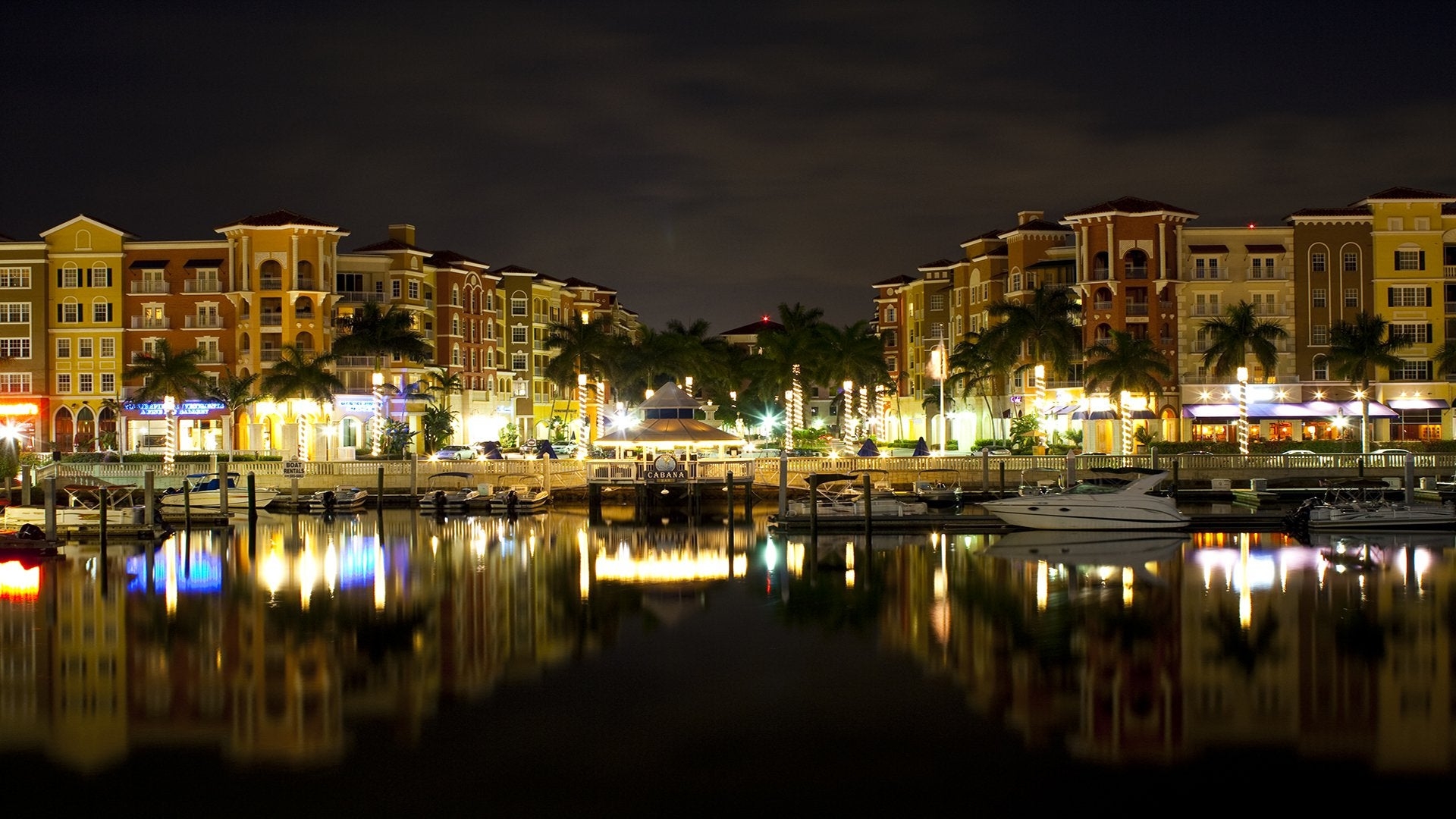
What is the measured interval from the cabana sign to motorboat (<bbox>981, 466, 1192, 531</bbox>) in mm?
17465

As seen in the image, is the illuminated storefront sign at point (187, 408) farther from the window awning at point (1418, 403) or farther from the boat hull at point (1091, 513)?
the window awning at point (1418, 403)

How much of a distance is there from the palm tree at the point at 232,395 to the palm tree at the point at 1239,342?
56.3 meters

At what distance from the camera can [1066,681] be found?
89.6 feet

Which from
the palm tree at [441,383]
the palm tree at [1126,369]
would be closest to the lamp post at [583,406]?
the palm tree at [441,383]

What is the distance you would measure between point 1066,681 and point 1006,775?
635cm

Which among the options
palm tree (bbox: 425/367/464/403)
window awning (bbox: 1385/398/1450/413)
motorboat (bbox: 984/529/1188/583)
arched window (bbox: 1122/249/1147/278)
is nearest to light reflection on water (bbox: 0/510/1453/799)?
motorboat (bbox: 984/529/1188/583)

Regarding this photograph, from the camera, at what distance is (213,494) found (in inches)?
2470

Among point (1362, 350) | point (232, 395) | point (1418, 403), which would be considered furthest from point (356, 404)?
point (1418, 403)

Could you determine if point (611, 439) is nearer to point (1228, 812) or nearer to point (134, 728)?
point (134, 728)

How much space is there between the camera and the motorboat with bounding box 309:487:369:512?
218 ft

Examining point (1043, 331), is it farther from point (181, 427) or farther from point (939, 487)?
point (181, 427)

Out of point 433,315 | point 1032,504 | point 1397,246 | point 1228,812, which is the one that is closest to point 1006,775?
point 1228,812

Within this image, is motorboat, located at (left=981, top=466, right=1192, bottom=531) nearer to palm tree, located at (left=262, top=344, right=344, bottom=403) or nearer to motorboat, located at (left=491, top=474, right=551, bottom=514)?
motorboat, located at (left=491, top=474, right=551, bottom=514)

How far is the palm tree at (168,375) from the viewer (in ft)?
261
